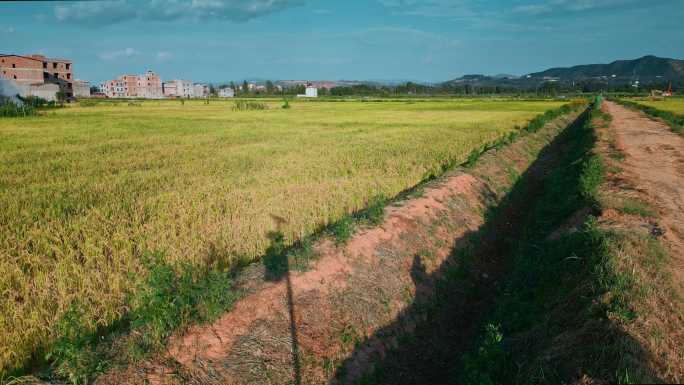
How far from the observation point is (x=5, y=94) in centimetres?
4816

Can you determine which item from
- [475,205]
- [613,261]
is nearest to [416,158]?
[475,205]

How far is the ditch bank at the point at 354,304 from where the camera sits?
4.57m

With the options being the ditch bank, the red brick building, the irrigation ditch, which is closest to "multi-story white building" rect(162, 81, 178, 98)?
the red brick building

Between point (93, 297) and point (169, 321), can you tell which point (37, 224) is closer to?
point (93, 297)

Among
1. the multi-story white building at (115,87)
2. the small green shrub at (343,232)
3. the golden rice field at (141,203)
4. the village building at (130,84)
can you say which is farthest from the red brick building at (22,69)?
the multi-story white building at (115,87)

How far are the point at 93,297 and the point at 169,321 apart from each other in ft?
4.96

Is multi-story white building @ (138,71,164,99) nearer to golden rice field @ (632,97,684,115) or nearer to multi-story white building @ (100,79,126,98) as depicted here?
multi-story white building @ (100,79,126,98)

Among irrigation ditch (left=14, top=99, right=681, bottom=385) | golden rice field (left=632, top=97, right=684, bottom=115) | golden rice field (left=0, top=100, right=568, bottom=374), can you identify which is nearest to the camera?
irrigation ditch (left=14, top=99, right=681, bottom=385)

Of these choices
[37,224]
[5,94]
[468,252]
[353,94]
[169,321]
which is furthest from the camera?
[353,94]

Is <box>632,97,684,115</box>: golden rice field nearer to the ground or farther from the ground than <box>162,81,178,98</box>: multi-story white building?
nearer to the ground

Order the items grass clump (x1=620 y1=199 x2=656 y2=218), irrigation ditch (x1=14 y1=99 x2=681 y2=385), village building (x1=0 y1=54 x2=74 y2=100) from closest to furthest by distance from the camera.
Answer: irrigation ditch (x1=14 y1=99 x2=681 y2=385)
grass clump (x1=620 y1=199 x2=656 y2=218)
village building (x1=0 y1=54 x2=74 y2=100)

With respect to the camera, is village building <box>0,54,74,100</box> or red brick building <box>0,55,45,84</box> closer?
village building <box>0,54,74,100</box>

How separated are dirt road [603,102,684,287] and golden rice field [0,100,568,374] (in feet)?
20.9

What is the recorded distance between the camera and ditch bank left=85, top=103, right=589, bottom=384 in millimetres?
4566
